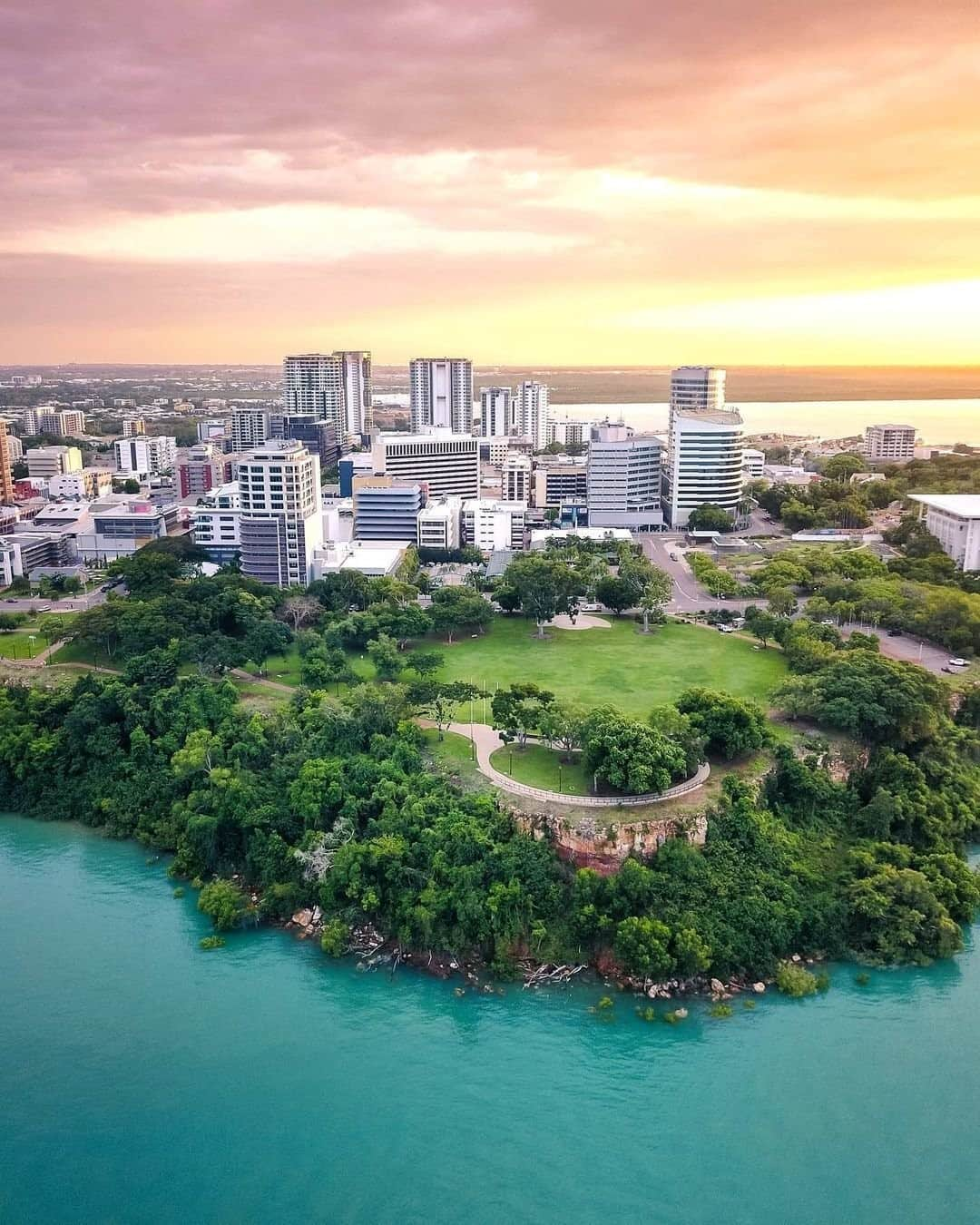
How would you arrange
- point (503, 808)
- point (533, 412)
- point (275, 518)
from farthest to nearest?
point (533, 412) → point (275, 518) → point (503, 808)

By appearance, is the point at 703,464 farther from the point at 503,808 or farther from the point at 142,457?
the point at 142,457

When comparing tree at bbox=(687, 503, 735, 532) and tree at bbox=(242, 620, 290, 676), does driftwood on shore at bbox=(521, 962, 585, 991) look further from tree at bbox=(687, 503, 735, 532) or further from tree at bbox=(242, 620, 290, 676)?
tree at bbox=(687, 503, 735, 532)

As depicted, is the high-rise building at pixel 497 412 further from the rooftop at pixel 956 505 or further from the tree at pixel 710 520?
the rooftop at pixel 956 505

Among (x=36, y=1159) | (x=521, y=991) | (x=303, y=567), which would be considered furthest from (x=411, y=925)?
(x=303, y=567)

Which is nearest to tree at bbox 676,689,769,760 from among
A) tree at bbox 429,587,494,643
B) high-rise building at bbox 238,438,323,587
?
tree at bbox 429,587,494,643

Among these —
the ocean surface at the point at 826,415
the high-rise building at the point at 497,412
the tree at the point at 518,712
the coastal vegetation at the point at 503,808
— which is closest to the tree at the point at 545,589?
the coastal vegetation at the point at 503,808

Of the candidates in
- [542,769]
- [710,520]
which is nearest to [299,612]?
[542,769]
